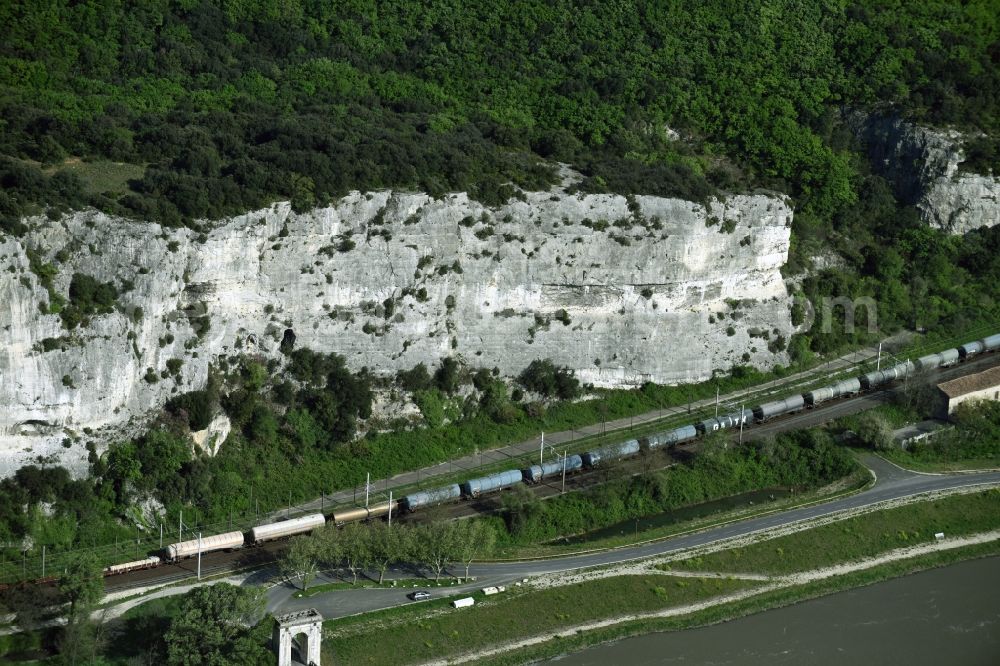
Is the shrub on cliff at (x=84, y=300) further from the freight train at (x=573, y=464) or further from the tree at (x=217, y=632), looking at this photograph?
the tree at (x=217, y=632)

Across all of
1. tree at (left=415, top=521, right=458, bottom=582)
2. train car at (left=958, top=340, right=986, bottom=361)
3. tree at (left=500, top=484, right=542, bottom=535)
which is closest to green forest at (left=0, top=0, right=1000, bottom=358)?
train car at (left=958, top=340, right=986, bottom=361)

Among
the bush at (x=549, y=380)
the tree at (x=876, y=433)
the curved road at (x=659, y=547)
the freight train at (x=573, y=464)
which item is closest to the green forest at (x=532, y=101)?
the freight train at (x=573, y=464)

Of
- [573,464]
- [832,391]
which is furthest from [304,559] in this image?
[832,391]

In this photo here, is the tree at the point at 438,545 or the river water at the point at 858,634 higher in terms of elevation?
the tree at the point at 438,545

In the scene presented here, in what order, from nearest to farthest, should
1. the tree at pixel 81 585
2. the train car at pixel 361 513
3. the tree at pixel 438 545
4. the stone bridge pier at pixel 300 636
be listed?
the stone bridge pier at pixel 300 636 → the tree at pixel 81 585 → the tree at pixel 438 545 → the train car at pixel 361 513

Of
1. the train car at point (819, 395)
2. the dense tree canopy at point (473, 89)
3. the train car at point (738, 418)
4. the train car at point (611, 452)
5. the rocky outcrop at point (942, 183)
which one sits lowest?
the train car at point (611, 452)

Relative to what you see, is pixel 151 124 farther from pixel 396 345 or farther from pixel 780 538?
pixel 780 538

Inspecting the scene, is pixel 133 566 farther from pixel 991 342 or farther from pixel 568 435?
pixel 991 342
